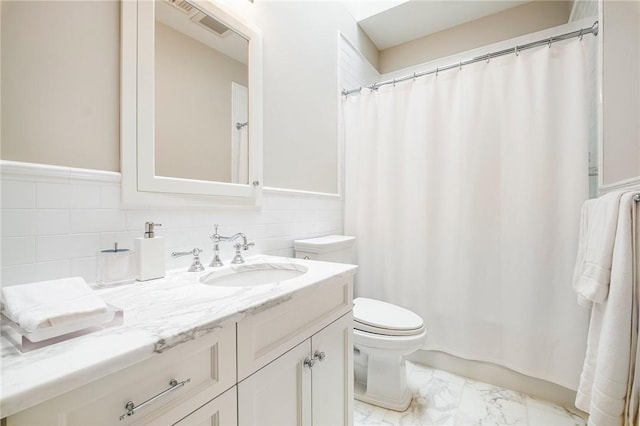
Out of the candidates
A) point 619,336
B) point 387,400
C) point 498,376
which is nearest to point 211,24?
point 619,336

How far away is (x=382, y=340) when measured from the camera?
4.69 feet

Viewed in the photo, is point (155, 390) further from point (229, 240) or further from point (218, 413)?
point (229, 240)

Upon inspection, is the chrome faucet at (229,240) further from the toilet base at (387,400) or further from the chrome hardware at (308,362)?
the toilet base at (387,400)

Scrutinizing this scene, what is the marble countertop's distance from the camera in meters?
0.38

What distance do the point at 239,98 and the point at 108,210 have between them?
73 cm

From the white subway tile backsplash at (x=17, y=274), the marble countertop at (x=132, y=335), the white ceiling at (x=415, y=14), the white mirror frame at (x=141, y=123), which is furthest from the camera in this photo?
the white ceiling at (x=415, y=14)

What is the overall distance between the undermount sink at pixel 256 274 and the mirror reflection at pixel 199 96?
397 mm

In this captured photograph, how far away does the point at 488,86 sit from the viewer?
5.58 ft

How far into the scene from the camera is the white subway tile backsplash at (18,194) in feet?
2.29

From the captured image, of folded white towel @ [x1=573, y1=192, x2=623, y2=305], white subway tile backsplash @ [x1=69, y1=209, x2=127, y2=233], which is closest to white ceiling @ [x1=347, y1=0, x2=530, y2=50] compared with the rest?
folded white towel @ [x1=573, y1=192, x2=623, y2=305]

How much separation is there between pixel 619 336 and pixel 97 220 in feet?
5.63

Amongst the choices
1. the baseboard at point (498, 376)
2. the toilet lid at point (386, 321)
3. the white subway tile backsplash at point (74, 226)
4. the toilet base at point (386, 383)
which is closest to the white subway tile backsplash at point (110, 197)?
the white subway tile backsplash at point (74, 226)

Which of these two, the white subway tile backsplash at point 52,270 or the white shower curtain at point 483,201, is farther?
the white shower curtain at point 483,201

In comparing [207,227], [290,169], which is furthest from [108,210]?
[290,169]
